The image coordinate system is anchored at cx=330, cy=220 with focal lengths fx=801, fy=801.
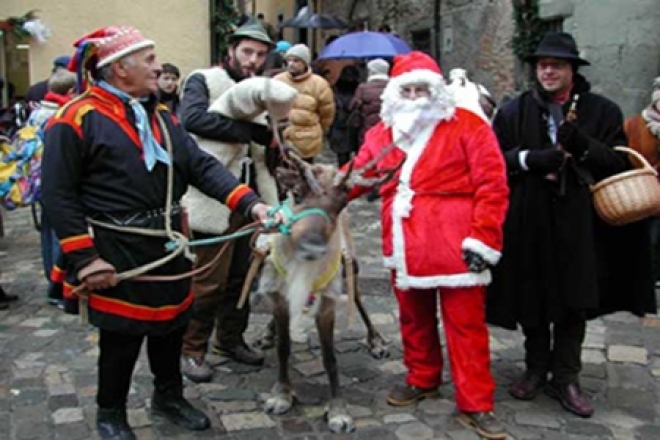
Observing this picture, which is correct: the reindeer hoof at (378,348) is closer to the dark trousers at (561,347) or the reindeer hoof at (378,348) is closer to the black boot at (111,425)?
the dark trousers at (561,347)

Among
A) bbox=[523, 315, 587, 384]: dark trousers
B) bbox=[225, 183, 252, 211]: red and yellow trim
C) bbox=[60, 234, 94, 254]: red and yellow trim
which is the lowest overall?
bbox=[523, 315, 587, 384]: dark trousers

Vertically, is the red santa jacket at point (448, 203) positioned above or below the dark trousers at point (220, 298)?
above

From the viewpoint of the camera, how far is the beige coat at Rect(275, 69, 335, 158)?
8.27 m

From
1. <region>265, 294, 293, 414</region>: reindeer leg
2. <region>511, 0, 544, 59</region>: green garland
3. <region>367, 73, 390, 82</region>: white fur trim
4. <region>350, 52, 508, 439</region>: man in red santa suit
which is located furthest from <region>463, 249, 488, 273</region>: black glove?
<region>511, 0, 544, 59</region>: green garland

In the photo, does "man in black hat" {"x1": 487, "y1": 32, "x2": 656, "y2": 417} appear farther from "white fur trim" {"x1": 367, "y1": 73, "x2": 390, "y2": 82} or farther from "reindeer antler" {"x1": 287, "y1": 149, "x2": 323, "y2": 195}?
"white fur trim" {"x1": 367, "y1": 73, "x2": 390, "y2": 82}

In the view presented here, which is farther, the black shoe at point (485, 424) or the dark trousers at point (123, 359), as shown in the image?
the black shoe at point (485, 424)

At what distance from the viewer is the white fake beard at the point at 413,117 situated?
4145mm

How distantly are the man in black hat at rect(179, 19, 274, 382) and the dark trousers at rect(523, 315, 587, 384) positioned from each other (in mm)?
1726

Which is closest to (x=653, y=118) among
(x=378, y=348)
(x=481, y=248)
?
(x=378, y=348)

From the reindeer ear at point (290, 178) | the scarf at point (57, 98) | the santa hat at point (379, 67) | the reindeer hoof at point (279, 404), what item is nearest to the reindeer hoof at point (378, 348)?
the reindeer hoof at point (279, 404)

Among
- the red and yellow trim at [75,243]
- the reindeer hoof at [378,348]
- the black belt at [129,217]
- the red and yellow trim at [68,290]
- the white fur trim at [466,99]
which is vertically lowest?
the reindeer hoof at [378,348]

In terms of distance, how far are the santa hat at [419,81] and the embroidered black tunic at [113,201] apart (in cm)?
96

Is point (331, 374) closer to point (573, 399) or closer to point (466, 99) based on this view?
point (573, 399)

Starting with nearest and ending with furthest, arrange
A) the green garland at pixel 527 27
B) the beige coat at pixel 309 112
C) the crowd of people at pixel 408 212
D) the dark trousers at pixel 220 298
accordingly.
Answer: the crowd of people at pixel 408 212 < the dark trousers at pixel 220 298 < the beige coat at pixel 309 112 < the green garland at pixel 527 27
